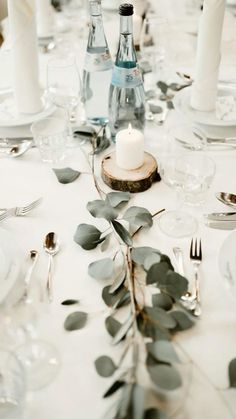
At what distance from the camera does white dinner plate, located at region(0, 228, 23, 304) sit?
733 mm

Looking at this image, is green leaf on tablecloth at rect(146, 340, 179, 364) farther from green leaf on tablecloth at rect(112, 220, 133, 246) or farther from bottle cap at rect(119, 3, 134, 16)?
bottle cap at rect(119, 3, 134, 16)

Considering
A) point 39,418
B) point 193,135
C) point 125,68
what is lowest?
point 39,418

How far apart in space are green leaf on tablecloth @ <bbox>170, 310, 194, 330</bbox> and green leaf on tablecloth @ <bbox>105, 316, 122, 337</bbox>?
85 millimetres

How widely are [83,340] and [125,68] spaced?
0.69 metres

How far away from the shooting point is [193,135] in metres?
1.13

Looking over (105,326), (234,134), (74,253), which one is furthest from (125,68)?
(105,326)

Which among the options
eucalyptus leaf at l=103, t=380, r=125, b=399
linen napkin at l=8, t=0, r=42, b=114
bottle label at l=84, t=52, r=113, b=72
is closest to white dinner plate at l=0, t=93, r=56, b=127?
linen napkin at l=8, t=0, r=42, b=114

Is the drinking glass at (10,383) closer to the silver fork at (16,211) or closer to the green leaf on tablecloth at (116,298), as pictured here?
the green leaf on tablecloth at (116,298)

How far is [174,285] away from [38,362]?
233mm

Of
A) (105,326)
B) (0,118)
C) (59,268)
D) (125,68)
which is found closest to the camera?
(105,326)

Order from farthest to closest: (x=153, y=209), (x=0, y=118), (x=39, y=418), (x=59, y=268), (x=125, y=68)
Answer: (x=0, y=118) → (x=125, y=68) → (x=153, y=209) → (x=59, y=268) → (x=39, y=418)

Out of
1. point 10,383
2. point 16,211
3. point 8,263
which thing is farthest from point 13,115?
point 10,383

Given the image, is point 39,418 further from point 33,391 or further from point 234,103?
point 234,103

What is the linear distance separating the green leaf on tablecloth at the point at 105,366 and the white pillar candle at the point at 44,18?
4.85 ft
